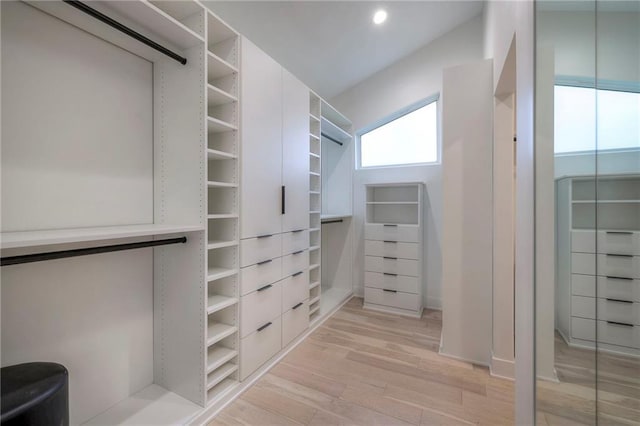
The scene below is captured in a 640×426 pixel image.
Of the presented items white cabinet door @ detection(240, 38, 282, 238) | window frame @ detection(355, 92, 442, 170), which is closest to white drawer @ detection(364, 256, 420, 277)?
window frame @ detection(355, 92, 442, 170)

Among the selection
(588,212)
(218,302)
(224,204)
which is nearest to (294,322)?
(218,302)

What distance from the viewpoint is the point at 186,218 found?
158 centimetres

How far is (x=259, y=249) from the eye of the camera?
1.98 metres

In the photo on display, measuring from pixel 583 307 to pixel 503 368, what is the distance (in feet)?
5.39

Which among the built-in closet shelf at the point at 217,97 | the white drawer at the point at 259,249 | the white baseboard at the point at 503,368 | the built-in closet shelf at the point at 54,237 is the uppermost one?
the built-in closet shelf at the point at 217,97

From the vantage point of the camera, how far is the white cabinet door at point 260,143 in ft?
6.02

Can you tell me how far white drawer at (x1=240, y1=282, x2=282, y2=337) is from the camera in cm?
183

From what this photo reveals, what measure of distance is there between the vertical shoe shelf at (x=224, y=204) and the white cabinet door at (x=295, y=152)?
1.75 feet

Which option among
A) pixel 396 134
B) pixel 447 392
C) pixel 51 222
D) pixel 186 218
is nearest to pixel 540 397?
pixel 447 392

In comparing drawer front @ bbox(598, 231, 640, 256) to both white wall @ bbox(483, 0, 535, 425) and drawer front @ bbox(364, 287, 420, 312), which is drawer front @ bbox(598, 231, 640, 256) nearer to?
white wall @ bbox(483, 0, 535, 425)

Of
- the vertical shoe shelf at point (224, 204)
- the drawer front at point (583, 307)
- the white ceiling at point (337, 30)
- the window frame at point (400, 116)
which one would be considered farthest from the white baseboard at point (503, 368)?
the white ceiling at point (337, 30)

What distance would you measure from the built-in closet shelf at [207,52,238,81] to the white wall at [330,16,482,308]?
2.37 m

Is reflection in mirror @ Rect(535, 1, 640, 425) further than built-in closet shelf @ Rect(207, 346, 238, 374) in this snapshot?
No

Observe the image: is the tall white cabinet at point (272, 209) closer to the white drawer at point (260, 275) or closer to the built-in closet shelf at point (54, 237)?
the white drawer at point (260, 275)
